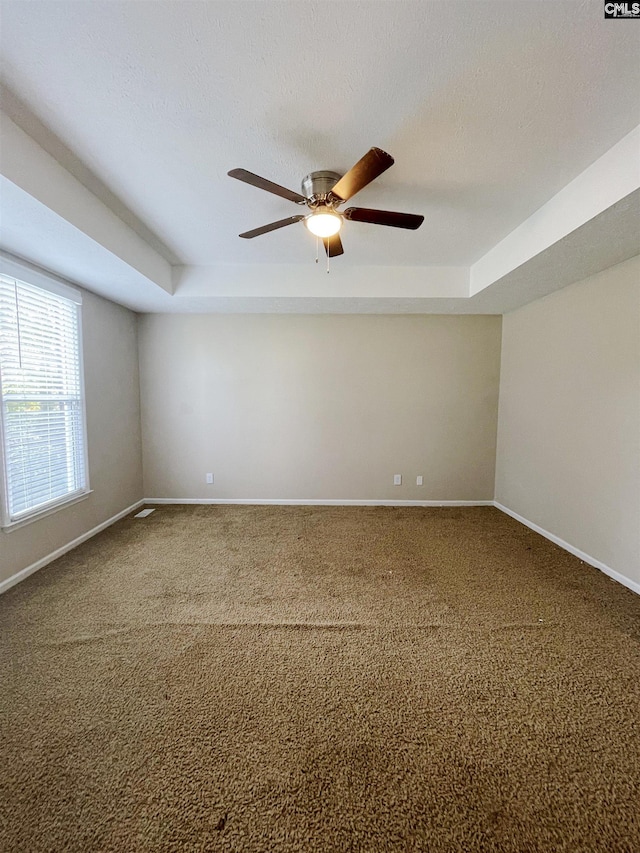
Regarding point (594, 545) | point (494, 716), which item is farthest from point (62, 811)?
point (594, 545)

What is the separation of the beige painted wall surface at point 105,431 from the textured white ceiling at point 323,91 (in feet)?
5.11

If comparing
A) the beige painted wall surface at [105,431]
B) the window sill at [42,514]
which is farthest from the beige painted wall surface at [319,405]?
the window sill at [42,514]

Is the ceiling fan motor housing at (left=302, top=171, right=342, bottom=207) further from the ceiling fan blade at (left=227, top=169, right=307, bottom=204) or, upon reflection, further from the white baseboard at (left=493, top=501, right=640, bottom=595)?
the white baseboard at (left=493, top=501, right=640, bottom=595)

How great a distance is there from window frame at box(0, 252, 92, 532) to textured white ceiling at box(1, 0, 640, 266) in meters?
0.93

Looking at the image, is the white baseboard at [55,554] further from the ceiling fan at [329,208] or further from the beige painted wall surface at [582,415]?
the beige painted wall surface at [582,415]

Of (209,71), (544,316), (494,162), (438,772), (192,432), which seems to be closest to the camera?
(438,772)

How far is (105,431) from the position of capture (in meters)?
3.36

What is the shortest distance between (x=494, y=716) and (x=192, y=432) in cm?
372

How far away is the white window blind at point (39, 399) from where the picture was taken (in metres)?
2.33

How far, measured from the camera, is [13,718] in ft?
4.52

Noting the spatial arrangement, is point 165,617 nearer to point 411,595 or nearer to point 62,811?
point 62,811

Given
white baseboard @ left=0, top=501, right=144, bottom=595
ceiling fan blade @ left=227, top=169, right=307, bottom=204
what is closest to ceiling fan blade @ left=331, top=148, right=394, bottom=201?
ceiling fan blade @ left=227, top=169, right=307, bottom=204

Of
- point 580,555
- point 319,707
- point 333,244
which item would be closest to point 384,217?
point 333,244

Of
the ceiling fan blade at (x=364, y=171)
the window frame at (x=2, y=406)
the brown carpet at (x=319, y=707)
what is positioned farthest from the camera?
the window frame at (x=2, y=406)
